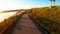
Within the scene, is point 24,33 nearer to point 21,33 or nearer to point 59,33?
point 21,33

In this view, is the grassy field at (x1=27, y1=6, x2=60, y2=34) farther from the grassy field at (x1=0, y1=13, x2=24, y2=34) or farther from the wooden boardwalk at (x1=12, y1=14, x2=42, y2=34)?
the grassy field at (x1=0, y1=13, x2=24, y2=34)

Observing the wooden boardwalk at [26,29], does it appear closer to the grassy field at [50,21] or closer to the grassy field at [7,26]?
the grassy field at [7,26]

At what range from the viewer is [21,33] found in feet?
52.8

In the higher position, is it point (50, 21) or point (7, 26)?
point (7, 26)

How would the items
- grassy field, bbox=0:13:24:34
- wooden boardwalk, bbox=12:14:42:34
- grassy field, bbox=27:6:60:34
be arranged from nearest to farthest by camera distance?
grassy field, bbox=0:13:24:34 → wooden boardwalk, bbox=12:14:42:34 → grassy field, bbox=27:6:60:34

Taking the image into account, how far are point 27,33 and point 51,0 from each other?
4250 cm

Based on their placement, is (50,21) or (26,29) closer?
(26,29)

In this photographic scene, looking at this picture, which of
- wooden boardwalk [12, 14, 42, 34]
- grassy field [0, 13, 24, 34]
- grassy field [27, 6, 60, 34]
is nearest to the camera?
grassy field [0, 13, 24, 34]

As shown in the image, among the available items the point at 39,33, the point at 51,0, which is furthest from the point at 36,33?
the point at 51,0

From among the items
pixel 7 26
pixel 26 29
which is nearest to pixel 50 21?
pixel 26 29

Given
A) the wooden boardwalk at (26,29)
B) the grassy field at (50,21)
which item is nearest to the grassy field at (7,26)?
the wooden boardwalk at (26,29)

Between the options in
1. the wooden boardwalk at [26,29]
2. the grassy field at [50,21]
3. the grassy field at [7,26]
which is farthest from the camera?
the grassy field at [50,21]

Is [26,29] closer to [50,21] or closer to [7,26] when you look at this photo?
[7,26]

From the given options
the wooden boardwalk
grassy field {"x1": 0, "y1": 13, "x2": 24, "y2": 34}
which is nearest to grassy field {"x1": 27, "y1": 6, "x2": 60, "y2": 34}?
the wooden boardwalk
